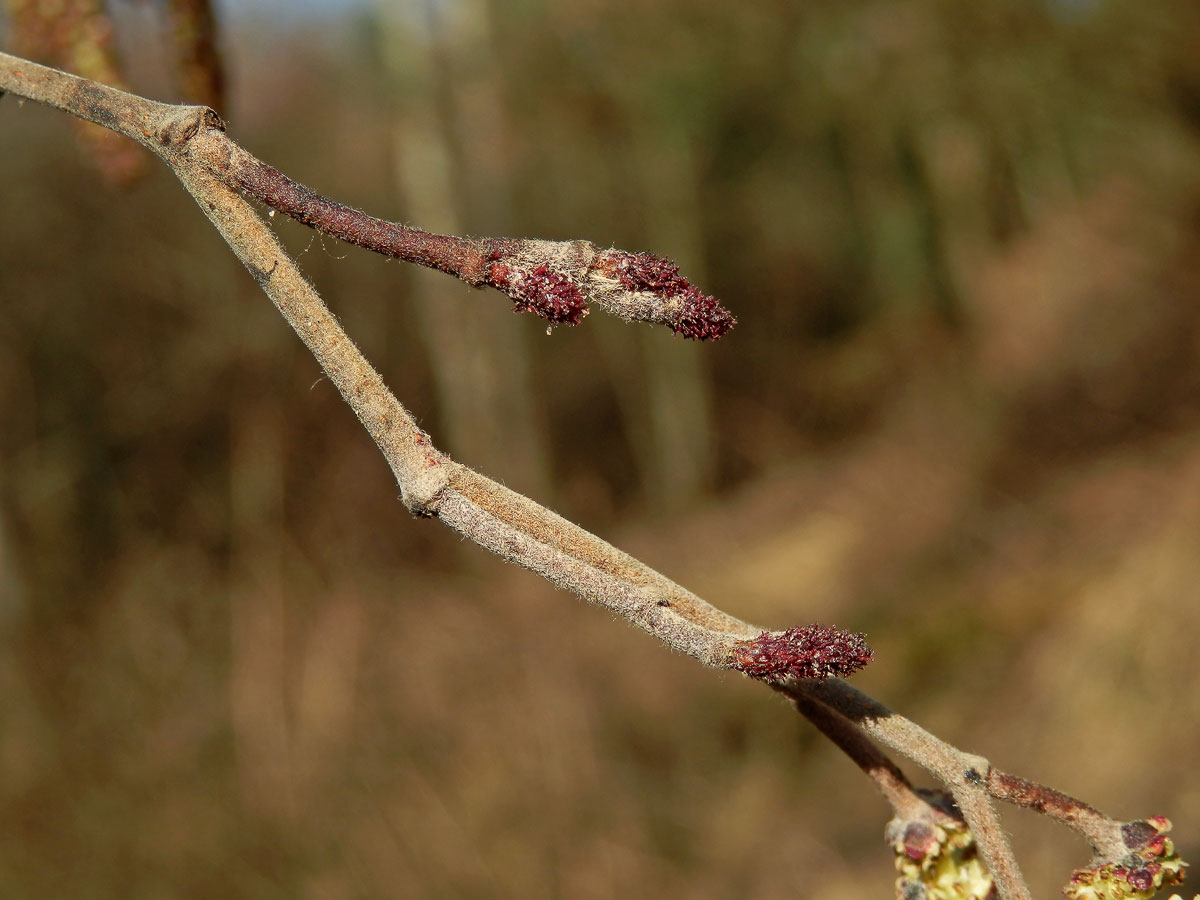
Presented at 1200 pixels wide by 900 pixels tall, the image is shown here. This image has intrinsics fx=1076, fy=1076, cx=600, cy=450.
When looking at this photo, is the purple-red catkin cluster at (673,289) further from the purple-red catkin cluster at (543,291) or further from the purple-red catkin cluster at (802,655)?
the purple-red catkin cluster at (802,655)

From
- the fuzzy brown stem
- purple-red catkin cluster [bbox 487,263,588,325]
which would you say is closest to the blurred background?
purple-red catkin cluster [bbox 487,263,588,325]

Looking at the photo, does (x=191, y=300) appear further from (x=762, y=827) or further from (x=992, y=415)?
(x=992, y=415)

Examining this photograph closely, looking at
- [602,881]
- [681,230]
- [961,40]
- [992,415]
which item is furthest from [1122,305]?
[602,881]

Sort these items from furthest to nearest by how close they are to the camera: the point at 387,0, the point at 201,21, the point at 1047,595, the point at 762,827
Result: the point at 387,0, the point at 1047,595, the point at 762,827, the point at 201,21

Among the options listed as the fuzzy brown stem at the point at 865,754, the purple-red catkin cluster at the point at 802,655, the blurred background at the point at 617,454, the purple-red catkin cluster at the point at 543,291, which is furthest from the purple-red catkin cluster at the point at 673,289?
the blurred background at the point at 617,454

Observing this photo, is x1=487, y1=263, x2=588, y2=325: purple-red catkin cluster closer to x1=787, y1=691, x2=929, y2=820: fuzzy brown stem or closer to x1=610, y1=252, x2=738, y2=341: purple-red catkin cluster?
x1=610, y1=252, x2=738, y2=341: purple-red catkin cluster
